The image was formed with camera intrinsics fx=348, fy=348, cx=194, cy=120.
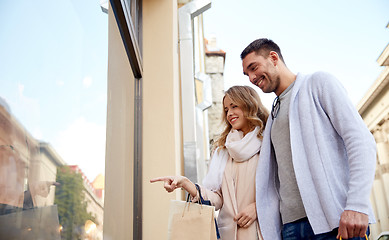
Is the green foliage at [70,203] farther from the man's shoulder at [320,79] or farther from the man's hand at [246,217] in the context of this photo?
the man's shoulder at [320,79]

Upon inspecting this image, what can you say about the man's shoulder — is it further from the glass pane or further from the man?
the glass pane

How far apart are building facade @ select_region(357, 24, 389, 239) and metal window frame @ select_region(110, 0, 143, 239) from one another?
11032 mm

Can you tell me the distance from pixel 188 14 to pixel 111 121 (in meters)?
2.30

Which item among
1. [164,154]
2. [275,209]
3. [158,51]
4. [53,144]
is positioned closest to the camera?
[53,144]

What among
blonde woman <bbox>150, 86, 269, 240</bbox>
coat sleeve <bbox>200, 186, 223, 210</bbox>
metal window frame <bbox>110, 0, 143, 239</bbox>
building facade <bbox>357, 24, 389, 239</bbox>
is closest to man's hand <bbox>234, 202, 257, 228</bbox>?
blonde woman <bbox>150, 86, 269, 240</bbox>

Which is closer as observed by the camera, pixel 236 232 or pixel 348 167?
pixel 348 167

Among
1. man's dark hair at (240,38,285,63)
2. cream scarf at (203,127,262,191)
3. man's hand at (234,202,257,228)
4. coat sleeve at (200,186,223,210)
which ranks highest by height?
man's dark hair at (240,38,285,63)

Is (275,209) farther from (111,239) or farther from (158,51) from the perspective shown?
(158,51)

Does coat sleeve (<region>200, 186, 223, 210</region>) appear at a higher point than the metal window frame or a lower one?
lower

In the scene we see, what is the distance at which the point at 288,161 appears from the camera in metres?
1.76

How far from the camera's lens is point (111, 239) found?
175 cm

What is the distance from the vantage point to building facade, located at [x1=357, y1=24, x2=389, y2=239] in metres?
12.6

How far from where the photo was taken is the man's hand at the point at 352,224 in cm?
136

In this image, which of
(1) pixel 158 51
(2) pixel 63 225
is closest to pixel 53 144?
(2) pixel 63 225
